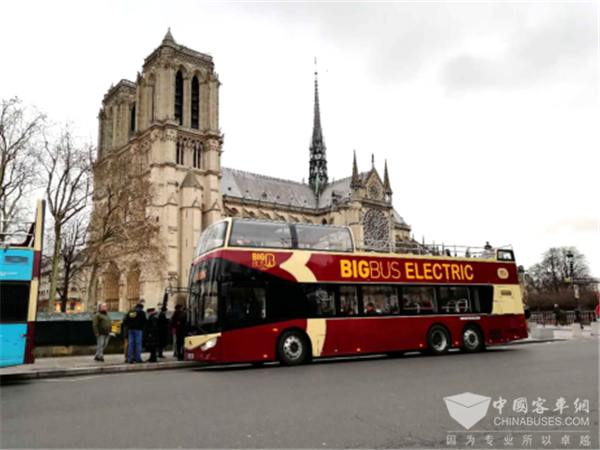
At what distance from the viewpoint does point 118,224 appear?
29.0 metres

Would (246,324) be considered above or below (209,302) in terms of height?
below

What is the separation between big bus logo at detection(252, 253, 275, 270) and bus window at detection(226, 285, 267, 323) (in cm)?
55

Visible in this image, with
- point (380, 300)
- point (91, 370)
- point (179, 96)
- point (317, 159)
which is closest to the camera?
point (91, 370)

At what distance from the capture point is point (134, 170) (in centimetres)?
3366

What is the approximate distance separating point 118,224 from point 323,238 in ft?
58.3

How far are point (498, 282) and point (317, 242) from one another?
23.9ft

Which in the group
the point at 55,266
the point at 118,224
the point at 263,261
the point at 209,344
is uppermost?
the point at 118,224

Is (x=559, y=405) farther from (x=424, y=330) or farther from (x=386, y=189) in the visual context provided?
(x=386, y=189)

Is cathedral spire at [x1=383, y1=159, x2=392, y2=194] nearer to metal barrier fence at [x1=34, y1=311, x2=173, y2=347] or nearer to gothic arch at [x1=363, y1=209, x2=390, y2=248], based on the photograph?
gothic arch at [x1=363, y1=209, x2=390, y2=248]

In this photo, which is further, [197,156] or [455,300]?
[197,156]

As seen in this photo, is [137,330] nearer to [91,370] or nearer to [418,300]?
[91,370]

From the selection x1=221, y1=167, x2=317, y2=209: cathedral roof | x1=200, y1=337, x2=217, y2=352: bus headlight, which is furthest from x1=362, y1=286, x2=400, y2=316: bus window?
x1=221, y1=167, x2=317, y2=209: cathedral roof

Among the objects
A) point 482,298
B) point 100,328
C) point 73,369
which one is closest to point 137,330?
point 100,328

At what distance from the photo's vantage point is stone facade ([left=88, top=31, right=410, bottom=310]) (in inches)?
2280
